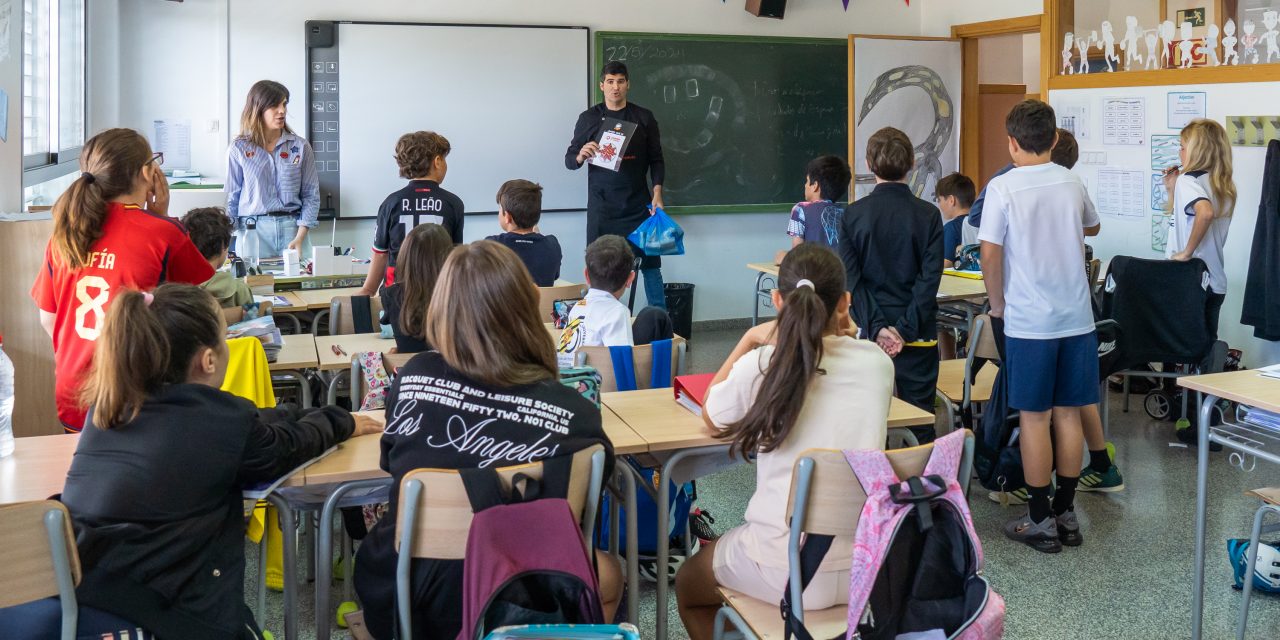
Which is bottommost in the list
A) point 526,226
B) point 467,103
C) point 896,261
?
point 896,261

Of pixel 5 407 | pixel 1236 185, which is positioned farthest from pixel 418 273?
pixel 1236 185

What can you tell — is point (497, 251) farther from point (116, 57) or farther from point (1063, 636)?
point (116, 57)

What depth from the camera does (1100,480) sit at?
4.43 metres

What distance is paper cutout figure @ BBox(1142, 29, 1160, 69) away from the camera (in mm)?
6246

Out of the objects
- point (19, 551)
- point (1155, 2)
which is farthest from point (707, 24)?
point (19, 551)

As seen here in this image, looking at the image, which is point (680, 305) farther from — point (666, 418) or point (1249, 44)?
point (666, 418)

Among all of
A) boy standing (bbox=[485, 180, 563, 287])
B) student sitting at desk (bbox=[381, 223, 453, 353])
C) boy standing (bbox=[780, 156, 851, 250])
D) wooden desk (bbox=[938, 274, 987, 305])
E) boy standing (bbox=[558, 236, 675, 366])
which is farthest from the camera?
wooden desk (bbox=[938, 274, 987, 305])

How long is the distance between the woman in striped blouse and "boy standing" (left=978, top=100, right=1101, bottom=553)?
341 cm

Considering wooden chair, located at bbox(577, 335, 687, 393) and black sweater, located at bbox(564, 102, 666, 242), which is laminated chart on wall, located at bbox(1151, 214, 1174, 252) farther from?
wooden chair, located at bbox(577, 335, 687, 393)

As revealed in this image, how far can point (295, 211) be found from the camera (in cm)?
581

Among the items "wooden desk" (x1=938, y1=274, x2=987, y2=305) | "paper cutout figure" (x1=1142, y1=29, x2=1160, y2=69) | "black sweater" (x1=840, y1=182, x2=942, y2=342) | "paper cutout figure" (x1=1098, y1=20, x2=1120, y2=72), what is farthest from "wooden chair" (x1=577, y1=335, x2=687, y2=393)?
"paper cutout figure" (x1=1098, y1=20, x2=1120, y2=72)

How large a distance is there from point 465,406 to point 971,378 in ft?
8.89

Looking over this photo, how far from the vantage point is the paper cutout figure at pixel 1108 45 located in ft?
21.3

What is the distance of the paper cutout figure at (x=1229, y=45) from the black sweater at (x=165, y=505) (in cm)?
547
